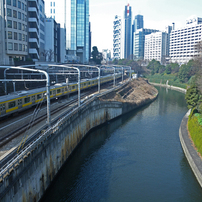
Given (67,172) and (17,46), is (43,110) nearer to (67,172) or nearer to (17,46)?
(67,172)

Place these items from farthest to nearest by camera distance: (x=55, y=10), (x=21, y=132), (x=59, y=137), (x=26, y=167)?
1. (x=55, y=10)
2. (x=59, y=137)
3. (x=21, y=132)
4. (x=26, y=167)

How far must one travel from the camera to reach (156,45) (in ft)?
617

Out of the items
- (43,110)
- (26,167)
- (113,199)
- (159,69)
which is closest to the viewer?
(26,167)

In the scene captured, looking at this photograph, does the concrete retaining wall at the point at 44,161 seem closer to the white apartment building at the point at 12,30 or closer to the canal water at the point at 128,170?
the canal water at the point at 128,170

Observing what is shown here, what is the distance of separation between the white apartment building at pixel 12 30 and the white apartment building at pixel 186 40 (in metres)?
112

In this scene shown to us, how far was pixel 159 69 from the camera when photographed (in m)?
138

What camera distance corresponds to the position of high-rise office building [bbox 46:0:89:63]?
336ft

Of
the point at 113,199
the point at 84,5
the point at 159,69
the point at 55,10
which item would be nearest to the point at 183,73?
the point at 159,69

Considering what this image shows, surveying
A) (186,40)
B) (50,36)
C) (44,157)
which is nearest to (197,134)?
(44,157)

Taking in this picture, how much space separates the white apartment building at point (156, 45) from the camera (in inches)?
7200

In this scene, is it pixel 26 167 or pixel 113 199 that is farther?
pixel 113 199

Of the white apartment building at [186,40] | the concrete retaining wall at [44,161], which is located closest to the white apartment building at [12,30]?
the concrete retaining wall at [44,161]

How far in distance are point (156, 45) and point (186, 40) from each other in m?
37.7

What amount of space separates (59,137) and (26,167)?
303 inches
